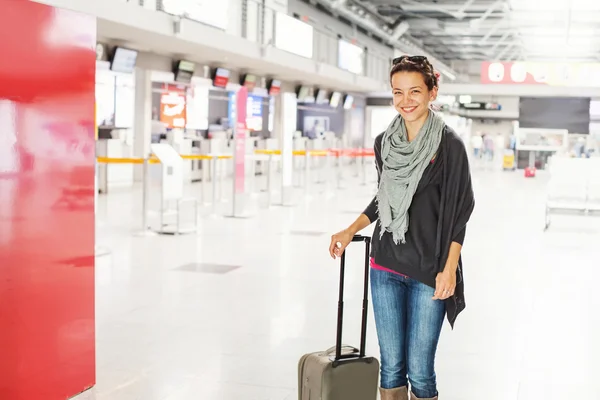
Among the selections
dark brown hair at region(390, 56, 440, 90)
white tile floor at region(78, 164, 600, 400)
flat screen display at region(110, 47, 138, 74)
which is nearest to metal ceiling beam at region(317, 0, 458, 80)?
flat screen display at region(110, 47, 138, 74)

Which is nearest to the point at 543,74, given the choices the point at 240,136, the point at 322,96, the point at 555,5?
the point at 555,5

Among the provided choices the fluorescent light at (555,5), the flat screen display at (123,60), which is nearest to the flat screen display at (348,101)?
the fluorescent light at (555,5)

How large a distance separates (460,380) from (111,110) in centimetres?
1609

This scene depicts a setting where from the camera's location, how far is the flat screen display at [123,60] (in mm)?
18484

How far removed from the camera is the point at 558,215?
15.2 m

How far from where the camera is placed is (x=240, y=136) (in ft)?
43.5

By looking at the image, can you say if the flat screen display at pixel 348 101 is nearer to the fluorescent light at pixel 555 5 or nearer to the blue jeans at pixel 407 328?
the fluorescent light at pixel 555 5

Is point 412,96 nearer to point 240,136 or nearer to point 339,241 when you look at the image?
point 339,241

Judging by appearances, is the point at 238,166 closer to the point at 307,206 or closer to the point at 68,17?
the point at 307,206

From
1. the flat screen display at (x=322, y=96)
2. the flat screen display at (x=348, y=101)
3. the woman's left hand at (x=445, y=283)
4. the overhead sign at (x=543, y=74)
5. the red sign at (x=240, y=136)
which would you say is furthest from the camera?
the flat screen display at (x=348, y=101)

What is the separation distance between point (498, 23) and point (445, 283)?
29.3 m

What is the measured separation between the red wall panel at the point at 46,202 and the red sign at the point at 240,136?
8994 millimetres

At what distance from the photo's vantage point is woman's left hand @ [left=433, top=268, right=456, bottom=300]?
280cm

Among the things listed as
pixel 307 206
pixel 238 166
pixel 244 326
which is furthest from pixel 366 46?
pixel 244 326
